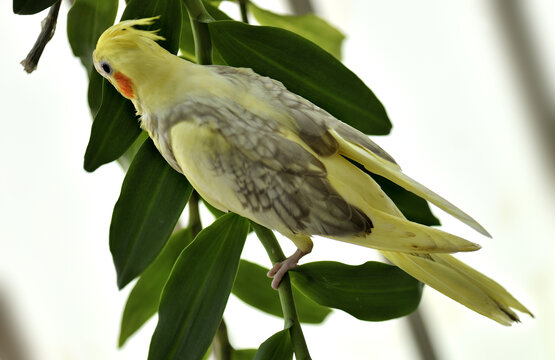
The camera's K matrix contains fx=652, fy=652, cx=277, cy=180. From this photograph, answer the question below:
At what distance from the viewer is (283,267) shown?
35 cm

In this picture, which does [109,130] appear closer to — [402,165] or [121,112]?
[121,112]

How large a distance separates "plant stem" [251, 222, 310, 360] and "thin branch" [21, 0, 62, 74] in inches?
6.2

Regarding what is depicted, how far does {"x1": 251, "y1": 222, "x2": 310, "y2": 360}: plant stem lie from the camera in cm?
36

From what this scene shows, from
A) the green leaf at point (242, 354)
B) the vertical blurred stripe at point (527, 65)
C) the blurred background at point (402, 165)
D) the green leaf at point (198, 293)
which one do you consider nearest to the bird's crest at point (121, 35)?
the green leaf at point (198, 293)

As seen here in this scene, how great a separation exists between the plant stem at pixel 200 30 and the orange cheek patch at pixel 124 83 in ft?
0.23

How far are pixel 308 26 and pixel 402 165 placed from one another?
81 cm

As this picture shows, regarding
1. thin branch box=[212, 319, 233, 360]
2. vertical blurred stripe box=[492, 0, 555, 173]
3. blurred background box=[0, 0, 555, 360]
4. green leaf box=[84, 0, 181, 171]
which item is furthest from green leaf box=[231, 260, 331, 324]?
vertical blurred stripe box=[492, 0, 555, 173]

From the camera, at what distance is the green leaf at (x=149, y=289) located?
17.8 inches

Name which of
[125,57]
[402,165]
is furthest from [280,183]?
[402,165]

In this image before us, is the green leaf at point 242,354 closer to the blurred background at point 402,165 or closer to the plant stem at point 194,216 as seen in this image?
the plant stem at point 194,216

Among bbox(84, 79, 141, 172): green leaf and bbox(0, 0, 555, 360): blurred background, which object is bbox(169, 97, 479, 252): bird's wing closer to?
bbox(84, 79, 141, 172): green leaf

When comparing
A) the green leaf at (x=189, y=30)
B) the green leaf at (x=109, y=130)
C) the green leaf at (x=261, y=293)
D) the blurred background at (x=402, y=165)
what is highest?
the green leaf at (x=189, y=30)

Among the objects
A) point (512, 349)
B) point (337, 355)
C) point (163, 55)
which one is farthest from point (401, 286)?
point (512, 349)

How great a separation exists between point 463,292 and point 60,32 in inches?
39.7
